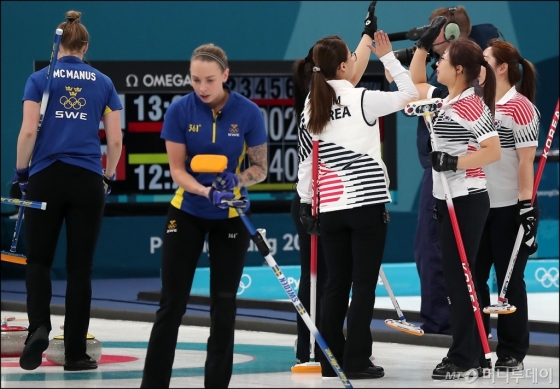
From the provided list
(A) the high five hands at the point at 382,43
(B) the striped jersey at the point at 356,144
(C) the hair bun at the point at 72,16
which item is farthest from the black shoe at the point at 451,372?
(C) the hair bun at the point at 72,16

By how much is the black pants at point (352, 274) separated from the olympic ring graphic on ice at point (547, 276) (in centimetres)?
505

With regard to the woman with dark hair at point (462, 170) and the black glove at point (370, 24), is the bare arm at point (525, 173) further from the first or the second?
the black glove at point (370, 24)

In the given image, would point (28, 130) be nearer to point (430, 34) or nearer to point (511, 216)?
point (430, 34)

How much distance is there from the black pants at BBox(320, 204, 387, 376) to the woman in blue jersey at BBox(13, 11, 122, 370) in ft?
3.82

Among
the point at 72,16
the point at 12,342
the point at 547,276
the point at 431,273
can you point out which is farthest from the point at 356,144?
the point at 547,276

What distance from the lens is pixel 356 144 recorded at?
198 inches

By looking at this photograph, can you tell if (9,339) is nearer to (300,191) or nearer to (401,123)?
(300,191)

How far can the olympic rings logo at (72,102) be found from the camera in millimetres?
5301

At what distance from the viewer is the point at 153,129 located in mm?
9523

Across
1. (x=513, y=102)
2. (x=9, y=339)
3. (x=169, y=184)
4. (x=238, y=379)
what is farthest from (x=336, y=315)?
(x=169, y=184)

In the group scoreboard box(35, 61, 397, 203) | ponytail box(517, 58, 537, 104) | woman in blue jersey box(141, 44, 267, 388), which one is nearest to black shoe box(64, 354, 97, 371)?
woman in blue jersey box(141, 44, 267, 388)

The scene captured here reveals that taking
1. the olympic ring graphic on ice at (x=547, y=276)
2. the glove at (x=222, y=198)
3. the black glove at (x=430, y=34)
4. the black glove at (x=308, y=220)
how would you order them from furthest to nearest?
the olympic ring graphic on ice at (x=547, y=276), the black glove at (x=430, y=34), the black glove at (x=308, y=220), the glove at (x=222, y=198)

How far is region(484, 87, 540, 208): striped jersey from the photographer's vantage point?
18.2 ft

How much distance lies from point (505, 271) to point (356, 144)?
1.14 meters
